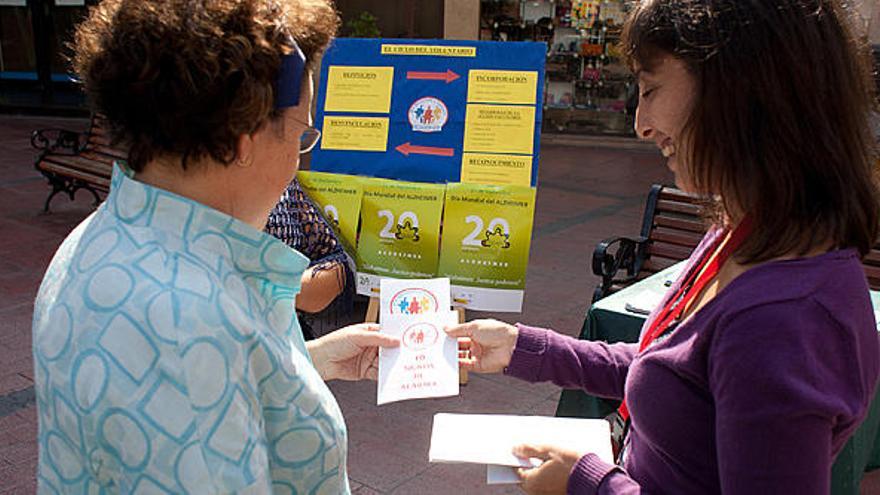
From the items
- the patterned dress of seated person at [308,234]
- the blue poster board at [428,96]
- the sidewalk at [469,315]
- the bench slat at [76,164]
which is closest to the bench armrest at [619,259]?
the sidewalk at [469,315]

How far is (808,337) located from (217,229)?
2.74 feet

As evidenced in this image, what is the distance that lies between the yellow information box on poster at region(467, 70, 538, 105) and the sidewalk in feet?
5.08

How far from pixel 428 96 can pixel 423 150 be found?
236mm

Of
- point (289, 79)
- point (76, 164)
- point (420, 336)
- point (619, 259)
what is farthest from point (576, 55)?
point (289, 79)

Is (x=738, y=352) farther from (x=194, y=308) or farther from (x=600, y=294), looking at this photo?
(x=600, y=294)

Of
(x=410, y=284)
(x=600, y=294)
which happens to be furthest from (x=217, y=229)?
(x=600, y=294)

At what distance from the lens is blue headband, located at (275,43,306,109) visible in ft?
3.74

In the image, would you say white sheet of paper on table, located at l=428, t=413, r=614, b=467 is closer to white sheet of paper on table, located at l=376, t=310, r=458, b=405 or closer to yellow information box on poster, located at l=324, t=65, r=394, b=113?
white sheet of paper on table, located at l=376, t=310, r=458, b=405

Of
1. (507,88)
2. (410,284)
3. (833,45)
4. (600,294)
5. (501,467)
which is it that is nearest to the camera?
(833,45)

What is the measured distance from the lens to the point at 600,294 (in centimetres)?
429

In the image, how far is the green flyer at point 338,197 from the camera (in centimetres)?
363

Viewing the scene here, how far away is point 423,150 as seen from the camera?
3.53 m

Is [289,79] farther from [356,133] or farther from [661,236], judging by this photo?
[661,236]

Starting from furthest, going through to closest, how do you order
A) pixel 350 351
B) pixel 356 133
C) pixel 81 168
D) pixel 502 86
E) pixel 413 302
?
pixel 81 168
pixel 356 133
pixel 502 86
pixel 413 302
pixel 350 351
